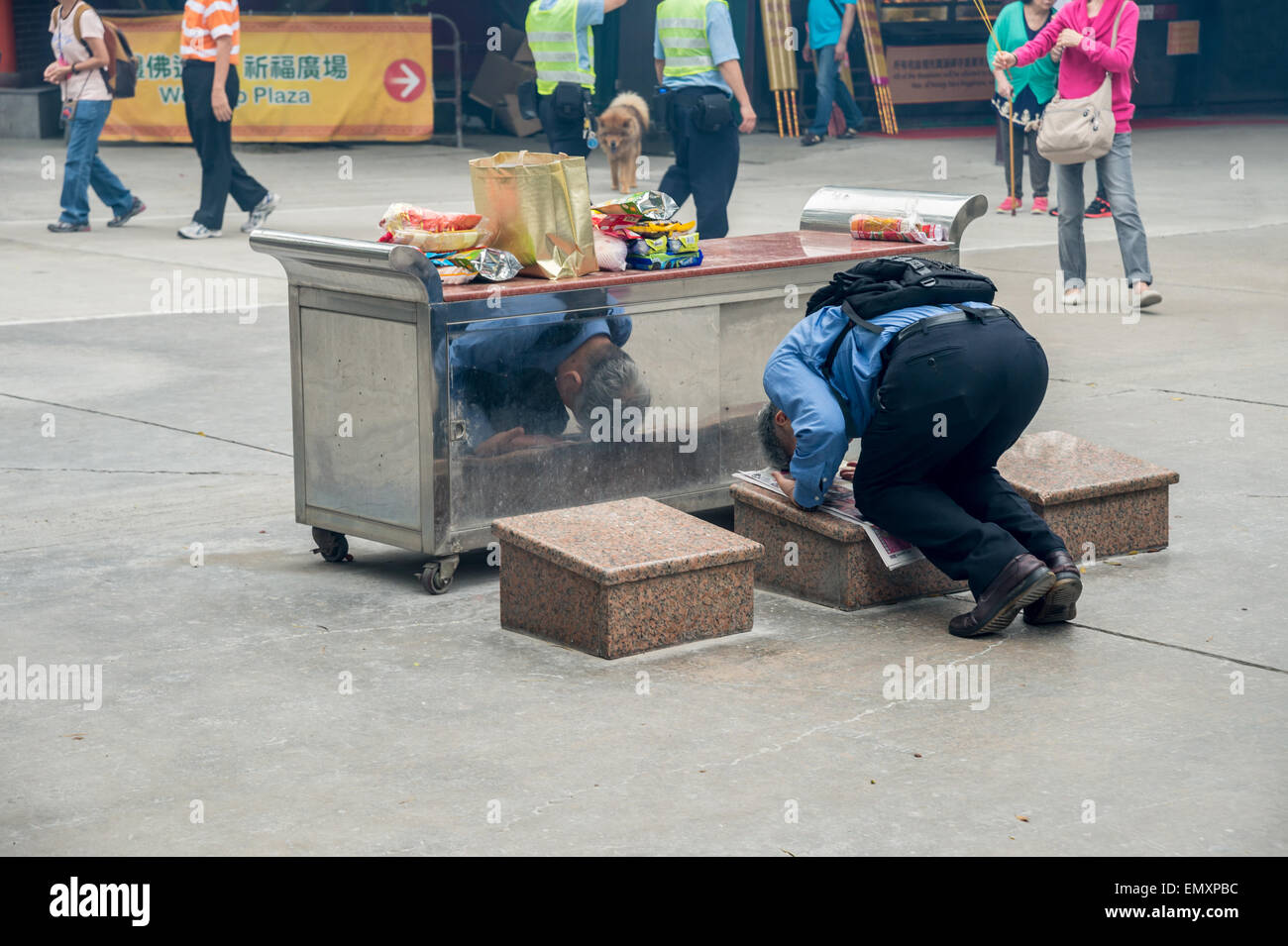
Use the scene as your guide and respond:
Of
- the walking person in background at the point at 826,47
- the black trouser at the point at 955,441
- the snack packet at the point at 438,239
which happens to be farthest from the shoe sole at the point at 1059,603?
the walking person in background at the point at 826,47

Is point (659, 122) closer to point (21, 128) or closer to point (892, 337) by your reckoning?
point (21, 128)

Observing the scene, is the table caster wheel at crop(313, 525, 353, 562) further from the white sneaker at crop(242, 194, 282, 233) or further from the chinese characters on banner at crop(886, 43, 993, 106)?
the chinese characters on banner at crop(886, 43, 993, 106)

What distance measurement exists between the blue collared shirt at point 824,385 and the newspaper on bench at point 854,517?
0.37ft

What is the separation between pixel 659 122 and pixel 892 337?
15985 millimetres

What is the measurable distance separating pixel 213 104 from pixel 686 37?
4.40 m

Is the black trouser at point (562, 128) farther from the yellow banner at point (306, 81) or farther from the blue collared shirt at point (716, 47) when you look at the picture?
the yellow banner at point (306, 81)

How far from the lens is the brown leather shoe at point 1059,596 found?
5.17m

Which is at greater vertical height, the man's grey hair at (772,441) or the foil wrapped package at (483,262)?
the foil wrapped package at (483,262)

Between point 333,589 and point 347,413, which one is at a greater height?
point 347,413

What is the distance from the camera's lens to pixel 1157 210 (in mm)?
15609

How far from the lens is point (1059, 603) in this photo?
521 cm

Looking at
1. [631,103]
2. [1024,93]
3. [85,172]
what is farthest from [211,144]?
[1024,93]
